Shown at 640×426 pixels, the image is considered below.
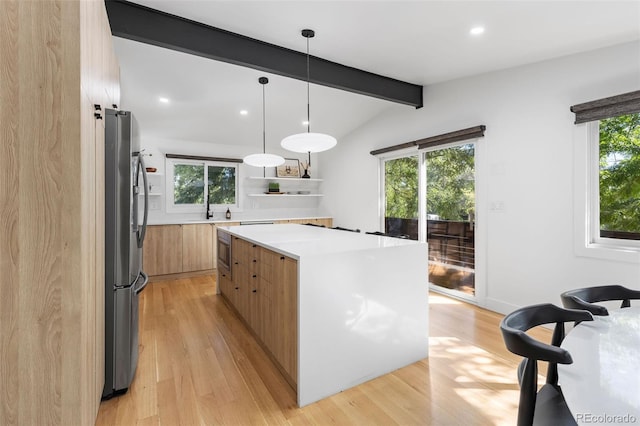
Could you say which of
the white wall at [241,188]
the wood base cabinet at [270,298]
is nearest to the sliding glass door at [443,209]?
the white wall at [241,188]

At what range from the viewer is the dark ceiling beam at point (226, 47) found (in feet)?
7.74

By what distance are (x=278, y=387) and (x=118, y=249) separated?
134 centimetres

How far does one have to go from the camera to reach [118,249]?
1.90 m

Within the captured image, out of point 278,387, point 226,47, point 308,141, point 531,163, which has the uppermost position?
point 226,47

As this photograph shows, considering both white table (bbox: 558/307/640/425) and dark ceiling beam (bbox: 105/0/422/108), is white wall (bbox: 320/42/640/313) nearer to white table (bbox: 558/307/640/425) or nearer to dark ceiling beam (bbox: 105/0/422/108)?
dark ceiling beam (bbox: 105/0/422/108)

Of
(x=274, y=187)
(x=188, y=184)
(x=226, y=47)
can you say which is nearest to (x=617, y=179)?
(x=226, y=47)

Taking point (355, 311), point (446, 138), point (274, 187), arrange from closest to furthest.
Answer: point (355, 311) < point (446, 138) < point (274, 187)

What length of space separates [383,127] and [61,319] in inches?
181

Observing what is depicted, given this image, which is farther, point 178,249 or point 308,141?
point 178,249

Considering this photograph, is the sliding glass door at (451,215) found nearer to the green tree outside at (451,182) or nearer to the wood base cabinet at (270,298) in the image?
A: the green tree outside at (451,182)

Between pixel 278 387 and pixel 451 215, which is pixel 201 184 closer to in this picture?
pixel 451 215

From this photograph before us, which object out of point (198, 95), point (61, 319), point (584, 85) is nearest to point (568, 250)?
point (584, 85)

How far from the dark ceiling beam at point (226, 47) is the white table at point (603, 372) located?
2.99m

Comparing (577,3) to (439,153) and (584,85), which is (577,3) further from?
(439,153)
